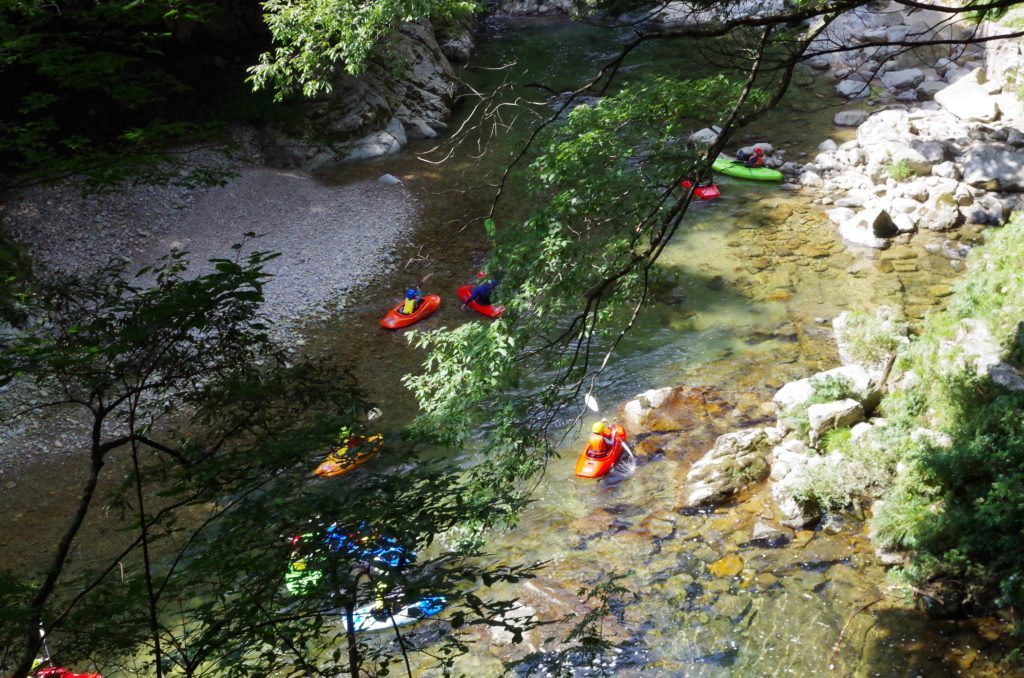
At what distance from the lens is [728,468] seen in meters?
6.29

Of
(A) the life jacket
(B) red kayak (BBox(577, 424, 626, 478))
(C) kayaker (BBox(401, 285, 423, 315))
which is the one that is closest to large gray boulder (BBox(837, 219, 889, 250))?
(B) red kayak (BBox(577, 424, 626, 478))

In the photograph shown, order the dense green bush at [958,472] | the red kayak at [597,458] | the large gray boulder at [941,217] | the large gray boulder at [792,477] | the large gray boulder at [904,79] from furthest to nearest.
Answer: the large gray boulder at [904,79] < the large gray boulder at [941,217] < the red kayak at [597,458] < the large gray boulder at [792,477] < the dense green bush at [958,472]

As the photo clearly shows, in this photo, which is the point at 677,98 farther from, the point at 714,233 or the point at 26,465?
Answer: the point at 26,465

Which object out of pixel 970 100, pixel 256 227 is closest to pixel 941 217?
pixel 970 100

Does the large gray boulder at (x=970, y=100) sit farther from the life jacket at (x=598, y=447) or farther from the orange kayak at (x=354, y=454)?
the orange kayak at (x=354, y=454)

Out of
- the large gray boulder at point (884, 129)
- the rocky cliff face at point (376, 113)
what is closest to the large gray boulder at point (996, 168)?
the large gray boulder at point (884, 129)

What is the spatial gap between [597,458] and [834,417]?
79.4 inches

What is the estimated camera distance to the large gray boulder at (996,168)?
32.5ft

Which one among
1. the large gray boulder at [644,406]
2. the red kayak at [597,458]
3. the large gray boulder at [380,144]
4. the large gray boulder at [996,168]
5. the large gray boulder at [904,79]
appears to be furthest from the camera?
the large gray boulder at [380,144]

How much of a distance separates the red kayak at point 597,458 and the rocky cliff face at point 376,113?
8.41 m

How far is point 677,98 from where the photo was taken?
20.5 feet

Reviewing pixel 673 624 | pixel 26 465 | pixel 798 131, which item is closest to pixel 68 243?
pixel 26 465

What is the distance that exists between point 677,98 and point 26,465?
287 inches

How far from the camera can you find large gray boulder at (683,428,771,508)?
6.16m
